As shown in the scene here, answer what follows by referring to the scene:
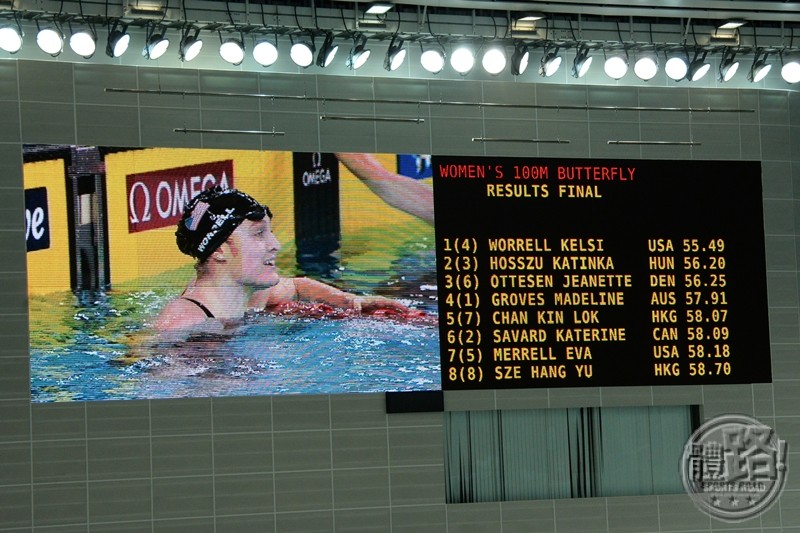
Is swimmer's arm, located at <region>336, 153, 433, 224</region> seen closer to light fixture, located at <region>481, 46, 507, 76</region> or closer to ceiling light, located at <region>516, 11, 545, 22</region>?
light fixture, located at <region>481, 46, 507, 76</region>

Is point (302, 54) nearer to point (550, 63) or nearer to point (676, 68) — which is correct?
point (550, 63)

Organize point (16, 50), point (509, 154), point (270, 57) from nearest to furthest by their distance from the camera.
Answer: point (16, 50), point (270, 57), point (509, 154)

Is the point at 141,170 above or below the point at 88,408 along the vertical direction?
above

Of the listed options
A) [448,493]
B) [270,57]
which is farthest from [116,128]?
[448,493]

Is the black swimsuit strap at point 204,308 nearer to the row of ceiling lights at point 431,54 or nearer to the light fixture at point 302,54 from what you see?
the row of ceiling lights at point 431,54

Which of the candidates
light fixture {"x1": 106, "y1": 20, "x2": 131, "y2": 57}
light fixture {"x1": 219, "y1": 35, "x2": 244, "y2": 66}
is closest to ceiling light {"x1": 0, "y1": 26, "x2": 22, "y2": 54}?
light fixture {"x1": 106, "y1": 20, "x2": 131, "y2": 57}

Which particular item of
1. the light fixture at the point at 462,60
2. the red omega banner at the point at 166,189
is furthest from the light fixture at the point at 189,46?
the light fixture at the point at 462,60

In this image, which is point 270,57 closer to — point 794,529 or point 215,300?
point 215,300

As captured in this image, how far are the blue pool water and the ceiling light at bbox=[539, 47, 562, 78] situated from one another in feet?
6.78

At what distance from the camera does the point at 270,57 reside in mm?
9930

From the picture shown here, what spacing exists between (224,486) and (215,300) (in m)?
1.48

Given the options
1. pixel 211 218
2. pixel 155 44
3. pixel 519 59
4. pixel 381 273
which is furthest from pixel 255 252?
pixel 519 59

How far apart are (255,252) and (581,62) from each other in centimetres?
331

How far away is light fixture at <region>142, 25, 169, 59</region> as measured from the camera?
9.66 meters
